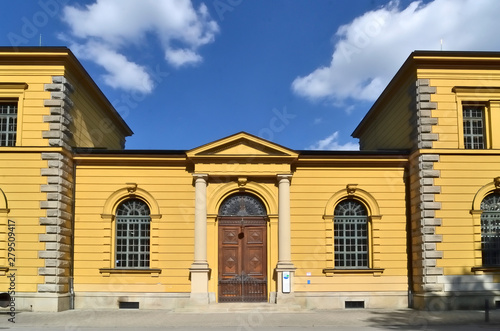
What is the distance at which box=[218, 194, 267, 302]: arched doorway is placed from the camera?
2105cm

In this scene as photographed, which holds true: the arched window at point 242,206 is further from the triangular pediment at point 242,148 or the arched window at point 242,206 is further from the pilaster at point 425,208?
the pilaster at point 425,208

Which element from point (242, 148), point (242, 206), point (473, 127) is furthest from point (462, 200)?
point (242, 148)

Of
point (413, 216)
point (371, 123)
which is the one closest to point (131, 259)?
point (413, 216)

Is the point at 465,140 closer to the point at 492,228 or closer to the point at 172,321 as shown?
A: the point at 492,228

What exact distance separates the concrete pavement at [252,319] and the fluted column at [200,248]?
97 cm

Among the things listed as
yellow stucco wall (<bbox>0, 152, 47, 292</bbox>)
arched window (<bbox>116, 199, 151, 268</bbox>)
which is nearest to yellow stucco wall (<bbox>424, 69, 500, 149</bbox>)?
arched window (<bbox>116, 199, 151, 268</bbox>)

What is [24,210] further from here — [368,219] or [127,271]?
[368,219]

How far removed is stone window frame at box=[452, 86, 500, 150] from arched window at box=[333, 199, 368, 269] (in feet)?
15.2

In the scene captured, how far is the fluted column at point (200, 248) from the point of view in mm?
20391

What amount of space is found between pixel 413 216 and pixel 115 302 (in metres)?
11.6

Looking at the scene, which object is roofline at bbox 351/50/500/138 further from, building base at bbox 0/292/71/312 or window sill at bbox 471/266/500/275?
building base at bbox 0/292/71/312

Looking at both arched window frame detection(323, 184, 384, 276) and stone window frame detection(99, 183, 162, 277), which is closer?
stone window frame detection(99, 183, 162, 277)

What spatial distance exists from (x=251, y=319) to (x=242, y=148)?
6.62 meters

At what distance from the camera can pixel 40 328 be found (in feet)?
51.1
